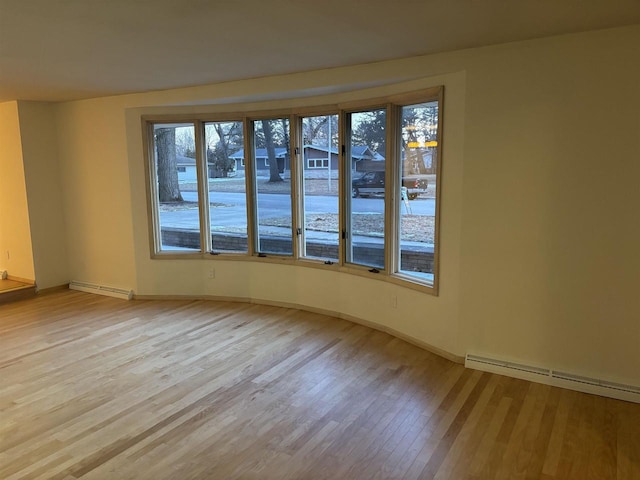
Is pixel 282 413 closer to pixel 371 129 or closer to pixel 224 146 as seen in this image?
pixel 371 129

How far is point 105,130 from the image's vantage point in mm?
5598

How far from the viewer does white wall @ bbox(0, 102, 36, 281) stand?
578cm

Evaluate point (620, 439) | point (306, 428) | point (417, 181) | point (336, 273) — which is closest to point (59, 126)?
point (336, 273)

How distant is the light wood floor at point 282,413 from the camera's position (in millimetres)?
2508

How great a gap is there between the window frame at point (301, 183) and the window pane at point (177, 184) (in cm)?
9

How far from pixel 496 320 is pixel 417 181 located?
134cm

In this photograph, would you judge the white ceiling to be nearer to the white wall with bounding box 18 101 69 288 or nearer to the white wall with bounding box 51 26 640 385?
the white wall with bounding box 51 26 640 385

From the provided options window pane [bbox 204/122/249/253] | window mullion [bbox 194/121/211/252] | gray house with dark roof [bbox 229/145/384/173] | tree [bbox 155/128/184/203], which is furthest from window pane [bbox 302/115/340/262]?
tree [bbox 155/128/184/203]

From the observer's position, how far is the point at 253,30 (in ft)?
9.40

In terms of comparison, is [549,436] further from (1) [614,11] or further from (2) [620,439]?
(1) [614,11]

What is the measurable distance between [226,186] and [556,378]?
384cm

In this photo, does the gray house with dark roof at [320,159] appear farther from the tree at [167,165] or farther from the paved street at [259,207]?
the tree at [167,165]

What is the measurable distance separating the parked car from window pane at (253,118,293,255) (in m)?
0.86

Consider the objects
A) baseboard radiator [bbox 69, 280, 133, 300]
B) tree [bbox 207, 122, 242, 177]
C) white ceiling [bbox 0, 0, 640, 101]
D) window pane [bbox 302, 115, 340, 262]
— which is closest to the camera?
white ceiling [bbox 0, 0, 640, 101]
